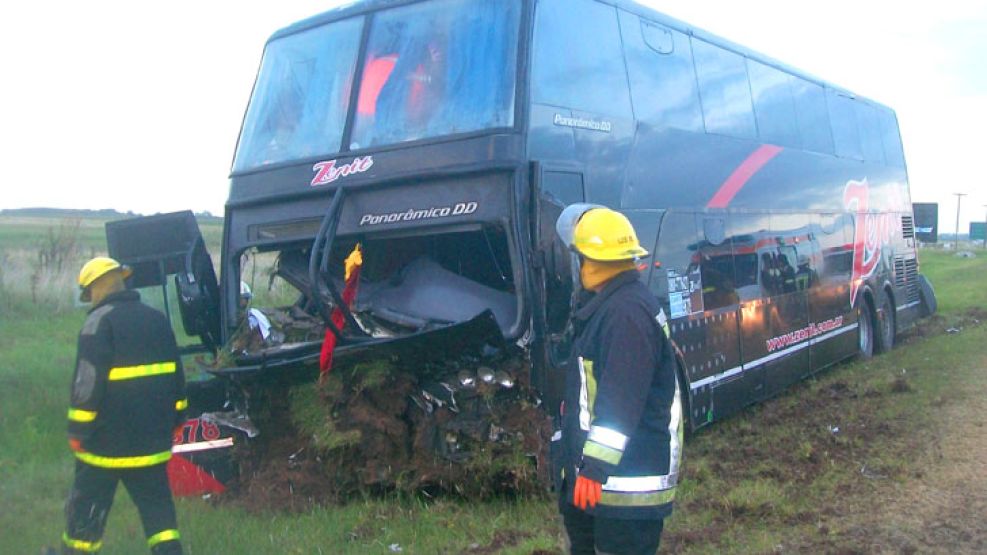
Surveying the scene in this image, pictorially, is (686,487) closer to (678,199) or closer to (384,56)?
(678,199)

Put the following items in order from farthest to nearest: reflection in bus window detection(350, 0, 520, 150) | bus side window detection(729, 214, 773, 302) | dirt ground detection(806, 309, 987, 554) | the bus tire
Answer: the bus tire → bus side window detection(729, 214, 773, 302) → reflection in bus window detection(350, 0, 520, 150) → dirt ground detection(806, 309, 987, 554)

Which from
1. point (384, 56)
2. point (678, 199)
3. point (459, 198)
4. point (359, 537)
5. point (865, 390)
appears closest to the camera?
point (359, 537)

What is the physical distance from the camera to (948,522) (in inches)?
245

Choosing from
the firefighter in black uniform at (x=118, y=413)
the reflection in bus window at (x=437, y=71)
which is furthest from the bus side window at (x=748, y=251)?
the firefighter in black uniform at (x=118, y=413)

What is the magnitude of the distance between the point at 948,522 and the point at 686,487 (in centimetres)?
177

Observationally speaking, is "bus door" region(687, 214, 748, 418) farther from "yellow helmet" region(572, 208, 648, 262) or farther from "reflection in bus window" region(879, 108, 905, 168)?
"reflection in bus window" region(879, 108, 905, 168)

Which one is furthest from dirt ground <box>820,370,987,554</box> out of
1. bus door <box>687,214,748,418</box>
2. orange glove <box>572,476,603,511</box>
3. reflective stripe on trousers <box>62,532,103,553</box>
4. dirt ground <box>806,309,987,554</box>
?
reflective stripe on trousers <box>62,532,103,553</box>

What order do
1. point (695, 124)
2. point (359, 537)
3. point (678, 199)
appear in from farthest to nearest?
point (695, 124)
point (678, 199)
point (359, 537)

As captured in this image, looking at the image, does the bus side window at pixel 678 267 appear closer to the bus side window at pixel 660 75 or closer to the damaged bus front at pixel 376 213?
the bus side window at pixel 660 75

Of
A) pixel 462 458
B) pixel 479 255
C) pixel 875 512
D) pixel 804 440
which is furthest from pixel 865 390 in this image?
pixel 462 458

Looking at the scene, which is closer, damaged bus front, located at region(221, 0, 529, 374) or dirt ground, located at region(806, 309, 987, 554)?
dirt ground, located at region(806, 309, 987, 554)

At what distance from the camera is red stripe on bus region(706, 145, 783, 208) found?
364 inches

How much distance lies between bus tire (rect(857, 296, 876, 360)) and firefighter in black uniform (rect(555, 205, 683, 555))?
34.1 ft

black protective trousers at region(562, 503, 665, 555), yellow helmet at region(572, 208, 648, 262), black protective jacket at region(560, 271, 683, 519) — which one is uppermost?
yellow helmet at region(572, 208, 648, 262)
